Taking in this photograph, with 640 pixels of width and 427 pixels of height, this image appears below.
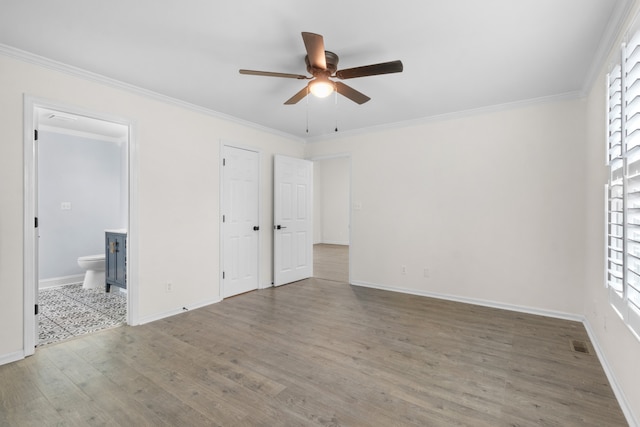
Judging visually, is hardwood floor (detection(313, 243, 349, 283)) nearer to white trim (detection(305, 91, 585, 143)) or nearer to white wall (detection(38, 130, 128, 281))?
white trim (detection(305, 91, 585, 143))

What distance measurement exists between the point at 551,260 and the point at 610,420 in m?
2.05

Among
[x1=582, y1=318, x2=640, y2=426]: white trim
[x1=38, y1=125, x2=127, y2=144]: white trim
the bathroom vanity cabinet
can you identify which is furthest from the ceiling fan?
[x1=38, y1=125, x2=127, y2=144]: white trim

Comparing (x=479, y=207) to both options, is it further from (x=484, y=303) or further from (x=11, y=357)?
(x=11, y=357)

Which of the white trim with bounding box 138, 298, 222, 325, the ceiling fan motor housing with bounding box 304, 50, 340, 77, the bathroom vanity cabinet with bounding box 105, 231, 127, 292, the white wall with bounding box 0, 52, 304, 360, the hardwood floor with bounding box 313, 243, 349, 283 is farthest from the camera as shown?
the hardwood floor with bounding box 313, 243, 349, 283

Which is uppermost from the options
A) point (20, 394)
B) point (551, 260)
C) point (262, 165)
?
point (262, 165)

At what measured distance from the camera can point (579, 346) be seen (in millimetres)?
2717

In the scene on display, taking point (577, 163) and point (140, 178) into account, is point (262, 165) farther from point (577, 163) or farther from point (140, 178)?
point (577, 163)

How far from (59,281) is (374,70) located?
5739 millimetres

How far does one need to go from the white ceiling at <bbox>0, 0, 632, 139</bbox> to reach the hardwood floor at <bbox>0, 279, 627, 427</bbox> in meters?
2.49

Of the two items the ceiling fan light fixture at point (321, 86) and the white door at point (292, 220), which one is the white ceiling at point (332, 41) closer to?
the ceiling fan light fixture at point (321, 86)

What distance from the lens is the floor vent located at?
8.61 ft

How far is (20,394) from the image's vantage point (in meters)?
2.03

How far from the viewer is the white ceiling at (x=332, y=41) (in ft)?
6.42

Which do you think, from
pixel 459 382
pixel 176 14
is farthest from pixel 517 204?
pixel 176 14
